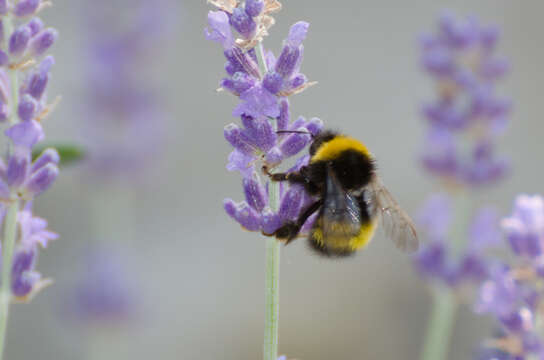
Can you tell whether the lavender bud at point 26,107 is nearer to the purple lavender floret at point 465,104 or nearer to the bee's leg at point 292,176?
the bee's leg at point 292,176

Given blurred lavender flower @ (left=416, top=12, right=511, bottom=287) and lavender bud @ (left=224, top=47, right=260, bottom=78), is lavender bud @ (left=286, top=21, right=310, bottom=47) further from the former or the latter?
blurred lavender flower @ (left=416, top=12, right=511, bottom=287)

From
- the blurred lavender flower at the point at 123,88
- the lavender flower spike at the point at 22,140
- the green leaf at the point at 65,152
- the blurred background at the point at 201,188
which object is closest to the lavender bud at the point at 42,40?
the lavender flower spike at the point at 22,140

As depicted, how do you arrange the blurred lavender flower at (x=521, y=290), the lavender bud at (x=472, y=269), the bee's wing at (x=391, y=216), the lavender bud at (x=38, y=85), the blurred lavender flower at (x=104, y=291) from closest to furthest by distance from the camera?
the lavender bud at (x=38, y=85) → the blurred lavender flower at (x=521, y=290) → the bee's wing at (x=391, y=216) → the lavender bud at (x=472, y=269) → the blurred lavender flower at (x=104, y=291)

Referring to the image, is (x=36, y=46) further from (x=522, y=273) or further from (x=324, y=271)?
(x=324, y=271)

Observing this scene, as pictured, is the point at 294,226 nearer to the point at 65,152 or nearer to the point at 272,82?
the point at 272,82

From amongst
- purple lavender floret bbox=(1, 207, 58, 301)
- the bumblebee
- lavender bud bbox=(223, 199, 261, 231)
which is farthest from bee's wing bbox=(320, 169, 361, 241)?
purple lavender floret bbox=(1, 207, 58, 301)

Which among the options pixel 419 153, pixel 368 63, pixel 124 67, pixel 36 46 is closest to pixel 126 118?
pixel 124 67
